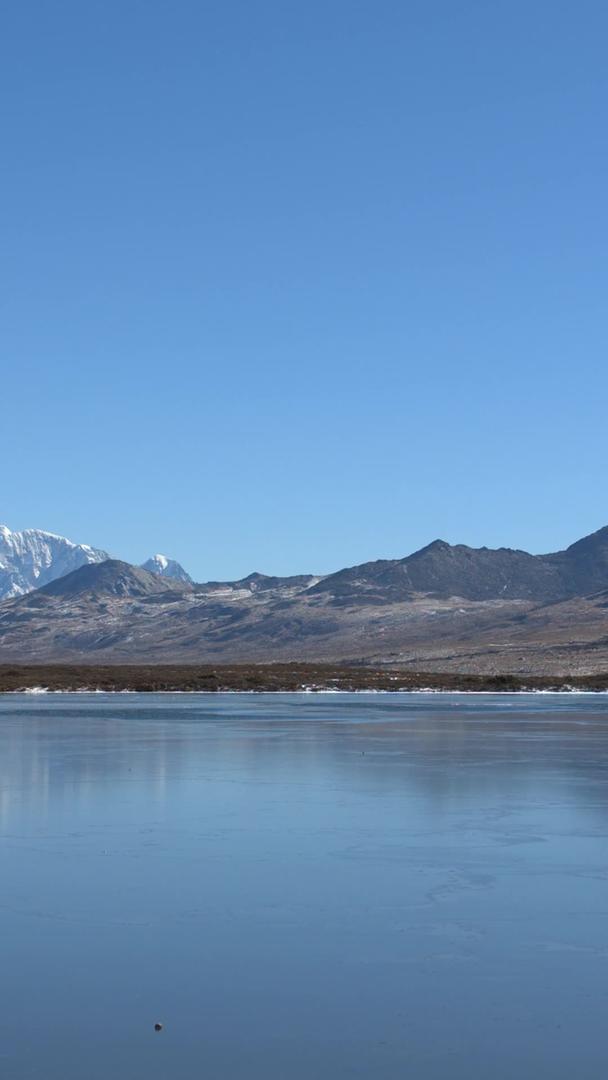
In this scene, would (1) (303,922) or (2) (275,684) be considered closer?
(1) (303,922)

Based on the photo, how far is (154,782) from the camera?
1117 inches

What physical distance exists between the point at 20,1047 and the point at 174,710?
55253 mm

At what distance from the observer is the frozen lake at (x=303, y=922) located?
10.5m

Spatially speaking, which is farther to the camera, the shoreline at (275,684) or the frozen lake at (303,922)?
the shoreline at (275,684)

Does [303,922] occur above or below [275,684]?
below

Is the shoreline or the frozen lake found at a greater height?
the shoreline

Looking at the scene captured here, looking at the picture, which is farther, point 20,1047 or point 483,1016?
point 483,1016

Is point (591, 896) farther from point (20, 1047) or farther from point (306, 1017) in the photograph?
point (20, 1047)

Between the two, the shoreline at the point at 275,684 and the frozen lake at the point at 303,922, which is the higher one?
the shoreline at the point at 275,684

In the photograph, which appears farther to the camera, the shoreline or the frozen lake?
the shoreline

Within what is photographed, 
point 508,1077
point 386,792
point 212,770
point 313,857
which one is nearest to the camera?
point 508,1077

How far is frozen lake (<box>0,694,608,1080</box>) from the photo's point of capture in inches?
413

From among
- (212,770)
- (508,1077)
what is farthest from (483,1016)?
(212,770)

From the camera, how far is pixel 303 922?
14594 millimetres
